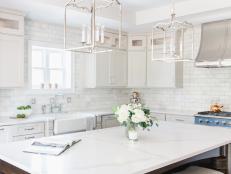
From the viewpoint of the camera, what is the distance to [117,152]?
2.29 m

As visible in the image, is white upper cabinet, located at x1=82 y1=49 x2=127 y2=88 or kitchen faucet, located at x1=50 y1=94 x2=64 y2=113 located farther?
white upper cabinet, located at x1=82 y1=49 x2=127 y2=88

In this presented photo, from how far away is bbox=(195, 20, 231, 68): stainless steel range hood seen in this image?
499cm

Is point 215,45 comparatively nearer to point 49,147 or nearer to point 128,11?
point 128,11

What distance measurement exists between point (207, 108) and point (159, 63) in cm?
140

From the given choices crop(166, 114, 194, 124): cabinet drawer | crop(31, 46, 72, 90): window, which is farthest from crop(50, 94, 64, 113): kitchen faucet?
crop(166, 114, 194, 124): cabinet drawer

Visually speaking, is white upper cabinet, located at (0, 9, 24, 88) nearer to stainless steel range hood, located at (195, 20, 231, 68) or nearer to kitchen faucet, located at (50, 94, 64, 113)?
kitchen faucet, located at (50, 94, 64, 113)

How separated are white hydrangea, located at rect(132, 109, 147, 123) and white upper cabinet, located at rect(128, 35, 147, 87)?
370cm

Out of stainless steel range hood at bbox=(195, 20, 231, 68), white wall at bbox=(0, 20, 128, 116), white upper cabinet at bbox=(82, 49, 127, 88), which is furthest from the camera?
white upper cabinet at bbox=(82, 49, 127, 88)

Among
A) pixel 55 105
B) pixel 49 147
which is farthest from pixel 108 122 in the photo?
pixel 49 147

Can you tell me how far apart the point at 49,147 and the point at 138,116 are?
0.86 m

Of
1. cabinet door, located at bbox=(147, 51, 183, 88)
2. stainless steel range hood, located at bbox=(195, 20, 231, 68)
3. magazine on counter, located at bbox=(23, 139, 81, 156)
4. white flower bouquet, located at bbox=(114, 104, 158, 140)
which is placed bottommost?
magazine on counter, located at bbox=(23, 139, 81, 156)

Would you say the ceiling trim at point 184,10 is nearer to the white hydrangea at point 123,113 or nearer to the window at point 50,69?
the window at point 50,69

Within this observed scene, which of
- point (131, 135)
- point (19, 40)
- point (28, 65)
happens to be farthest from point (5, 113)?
point (131, 135)

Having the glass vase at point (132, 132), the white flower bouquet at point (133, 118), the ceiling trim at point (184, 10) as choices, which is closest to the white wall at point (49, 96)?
the ceiling trim at point (184, 10)
